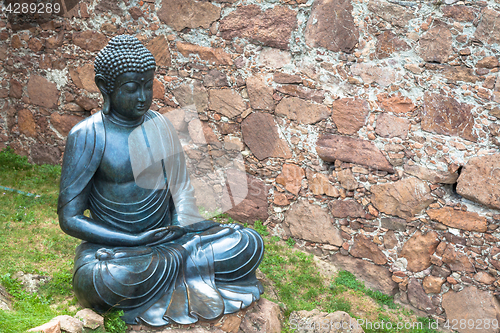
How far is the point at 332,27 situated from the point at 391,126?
1.04 m

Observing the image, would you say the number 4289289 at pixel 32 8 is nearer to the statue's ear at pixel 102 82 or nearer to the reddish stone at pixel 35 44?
the reddish stone at pixel 35 44

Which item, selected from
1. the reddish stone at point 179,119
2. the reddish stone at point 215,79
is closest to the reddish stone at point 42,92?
the reddish stone at point 179,119

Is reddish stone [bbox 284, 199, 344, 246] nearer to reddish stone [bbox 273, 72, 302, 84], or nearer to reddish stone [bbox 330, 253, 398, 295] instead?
reddish stone [bbox 330, 253, 398, 295]

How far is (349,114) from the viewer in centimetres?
436

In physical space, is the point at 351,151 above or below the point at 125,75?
below

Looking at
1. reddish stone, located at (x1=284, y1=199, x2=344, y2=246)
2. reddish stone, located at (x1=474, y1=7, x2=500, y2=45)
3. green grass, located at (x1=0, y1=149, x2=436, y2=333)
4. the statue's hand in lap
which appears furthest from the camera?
reddish stone, located at (x1=284, y1=199, x2=344, y2=246)

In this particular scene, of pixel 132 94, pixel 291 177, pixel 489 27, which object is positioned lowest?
pixel 291 177

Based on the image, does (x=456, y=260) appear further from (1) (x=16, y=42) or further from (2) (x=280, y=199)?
(1) (x=16, y=42)

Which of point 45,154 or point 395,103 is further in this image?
point 45,154

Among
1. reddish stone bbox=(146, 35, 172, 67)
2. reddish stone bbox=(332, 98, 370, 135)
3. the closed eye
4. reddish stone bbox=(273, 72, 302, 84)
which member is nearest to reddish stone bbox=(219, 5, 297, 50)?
reddish stone bbox=(273, 72, 302, 84)

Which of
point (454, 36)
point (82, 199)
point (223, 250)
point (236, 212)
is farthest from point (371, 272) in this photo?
point (82, 199)

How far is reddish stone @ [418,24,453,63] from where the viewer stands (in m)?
3.87

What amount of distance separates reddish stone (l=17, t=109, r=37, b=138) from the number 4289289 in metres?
1.21

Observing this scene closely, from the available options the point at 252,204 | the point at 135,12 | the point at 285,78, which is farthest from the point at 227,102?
the point at 135,12
